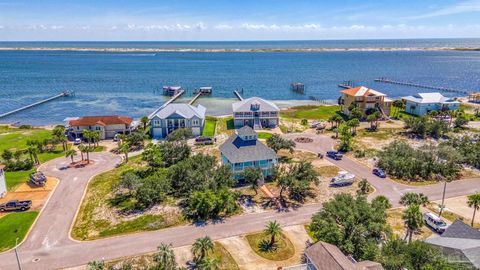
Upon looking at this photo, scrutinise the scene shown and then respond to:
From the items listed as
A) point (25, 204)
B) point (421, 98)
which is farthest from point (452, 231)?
point (421, 98)

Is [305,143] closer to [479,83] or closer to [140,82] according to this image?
[140,82]

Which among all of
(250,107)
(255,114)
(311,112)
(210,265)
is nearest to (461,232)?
(210,265)

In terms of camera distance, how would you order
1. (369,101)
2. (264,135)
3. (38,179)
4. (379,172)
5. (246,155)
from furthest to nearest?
(369,101)
(264,135)
(379,172)
(246,155)
(38,179)

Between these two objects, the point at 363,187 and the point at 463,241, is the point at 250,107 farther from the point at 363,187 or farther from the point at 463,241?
the point at 463,241

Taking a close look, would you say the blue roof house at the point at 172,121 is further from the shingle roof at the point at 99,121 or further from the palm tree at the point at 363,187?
the palm tree at the point at 363,187

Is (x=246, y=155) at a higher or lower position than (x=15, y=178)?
higher

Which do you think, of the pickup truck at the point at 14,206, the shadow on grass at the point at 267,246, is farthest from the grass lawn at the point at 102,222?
the shadow on grass at the point at 267,246

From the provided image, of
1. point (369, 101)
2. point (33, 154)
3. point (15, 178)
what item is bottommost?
point (15, 178)
